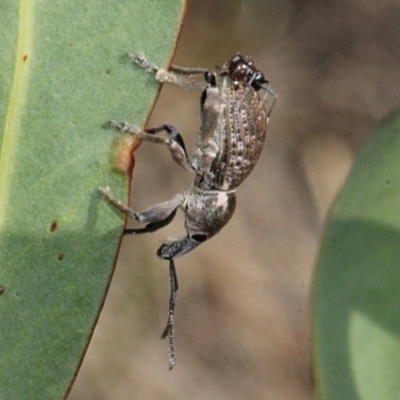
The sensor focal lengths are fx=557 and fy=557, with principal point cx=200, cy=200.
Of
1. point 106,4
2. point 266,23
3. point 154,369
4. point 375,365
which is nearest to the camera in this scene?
point 106,4

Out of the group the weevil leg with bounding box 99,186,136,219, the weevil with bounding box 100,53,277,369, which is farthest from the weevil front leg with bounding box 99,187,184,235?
the weevil leg with bounding box 99,186,136,219

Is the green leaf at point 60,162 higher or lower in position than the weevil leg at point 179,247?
higher

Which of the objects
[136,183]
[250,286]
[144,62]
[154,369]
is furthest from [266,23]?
[154,369]

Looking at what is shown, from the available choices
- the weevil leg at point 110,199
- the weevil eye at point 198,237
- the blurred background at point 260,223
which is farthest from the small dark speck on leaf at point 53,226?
the blurred background at point 260,223

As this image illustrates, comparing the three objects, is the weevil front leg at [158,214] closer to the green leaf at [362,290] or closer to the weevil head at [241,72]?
the weevil head at [241,72]

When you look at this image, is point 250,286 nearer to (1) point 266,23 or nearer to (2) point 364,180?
(2) point 364,180

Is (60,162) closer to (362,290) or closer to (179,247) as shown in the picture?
(179,247)

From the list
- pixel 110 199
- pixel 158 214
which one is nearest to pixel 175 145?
pixel 158 214
